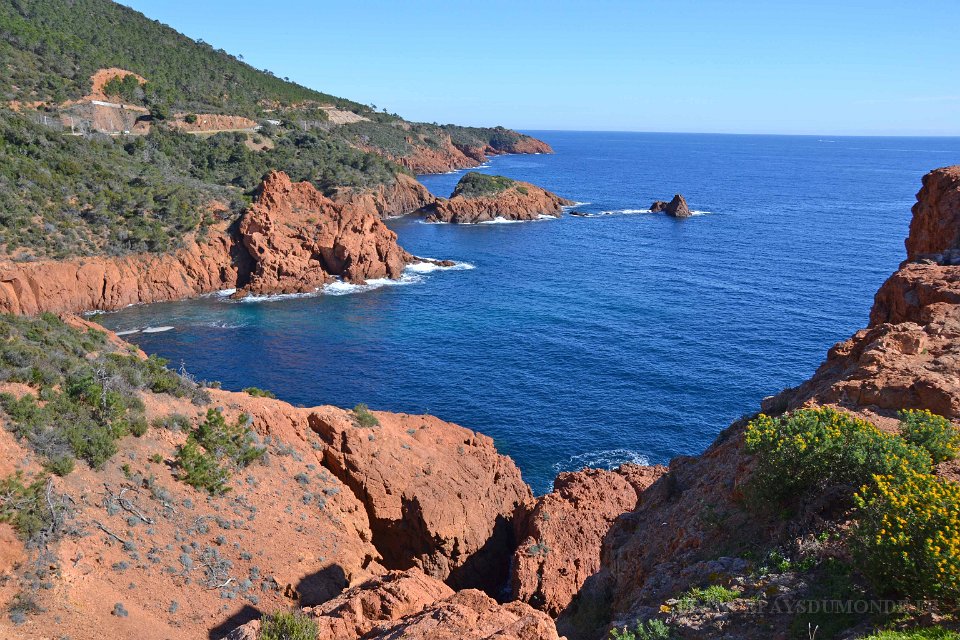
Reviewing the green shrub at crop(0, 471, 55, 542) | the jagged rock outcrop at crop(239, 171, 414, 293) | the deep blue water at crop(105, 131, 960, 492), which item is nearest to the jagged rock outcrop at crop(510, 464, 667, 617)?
the deep blue water at crop(105, 131, 960, 492)

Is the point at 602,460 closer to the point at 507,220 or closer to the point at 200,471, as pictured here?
the point at 200,471

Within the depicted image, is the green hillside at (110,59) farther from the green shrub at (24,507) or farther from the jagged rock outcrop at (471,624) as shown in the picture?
the jagged rock outcrop at (471,624)

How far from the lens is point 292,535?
23109 millimetres

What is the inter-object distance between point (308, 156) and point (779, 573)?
100938 millimetres

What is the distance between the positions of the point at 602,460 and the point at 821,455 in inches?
960

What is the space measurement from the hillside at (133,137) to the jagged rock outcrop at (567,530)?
51193 millimetres

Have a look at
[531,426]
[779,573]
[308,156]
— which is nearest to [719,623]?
[779,573]

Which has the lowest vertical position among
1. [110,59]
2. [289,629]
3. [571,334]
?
[571,334]

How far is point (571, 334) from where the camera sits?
187ft

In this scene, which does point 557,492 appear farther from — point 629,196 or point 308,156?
point 629,196

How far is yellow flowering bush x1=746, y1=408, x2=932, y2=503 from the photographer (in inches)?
518

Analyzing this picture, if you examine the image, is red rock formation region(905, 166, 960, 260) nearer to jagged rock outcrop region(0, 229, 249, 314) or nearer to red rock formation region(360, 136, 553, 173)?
jagged rock outcrop region(0, 229, 249, 314)

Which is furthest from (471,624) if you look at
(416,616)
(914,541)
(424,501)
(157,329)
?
(157,329)

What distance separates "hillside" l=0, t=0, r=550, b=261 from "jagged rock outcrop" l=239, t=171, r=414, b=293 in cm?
477
